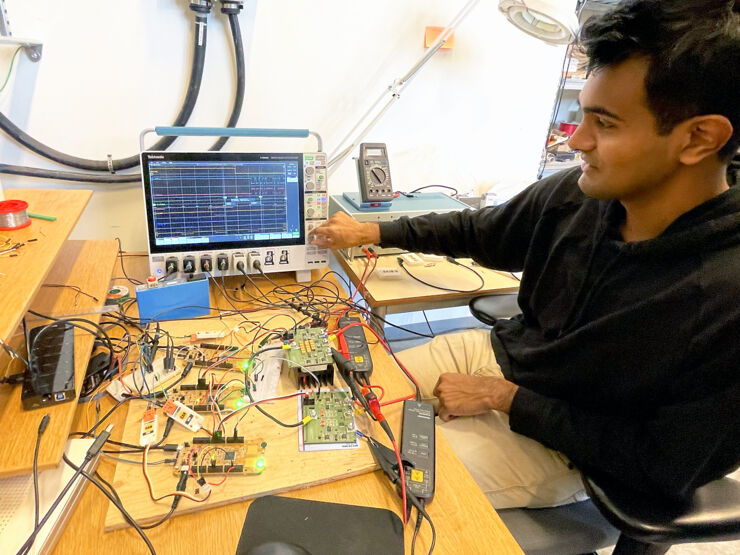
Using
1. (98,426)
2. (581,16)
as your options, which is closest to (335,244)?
(98,426)

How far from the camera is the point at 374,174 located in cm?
154

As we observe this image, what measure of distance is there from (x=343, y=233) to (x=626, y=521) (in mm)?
974

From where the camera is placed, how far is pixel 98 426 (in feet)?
A: 2.79

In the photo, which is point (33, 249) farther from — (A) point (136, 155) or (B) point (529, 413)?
(B) point (529, 413)

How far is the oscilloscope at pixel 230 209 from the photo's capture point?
1211 millimetres

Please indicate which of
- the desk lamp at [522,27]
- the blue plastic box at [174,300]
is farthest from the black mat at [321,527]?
the desk lamp at [522,27]

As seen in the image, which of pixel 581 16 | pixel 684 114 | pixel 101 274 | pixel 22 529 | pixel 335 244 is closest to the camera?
pixel 22 529

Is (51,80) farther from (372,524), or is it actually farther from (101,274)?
(372,524)

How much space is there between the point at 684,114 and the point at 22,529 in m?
1.29

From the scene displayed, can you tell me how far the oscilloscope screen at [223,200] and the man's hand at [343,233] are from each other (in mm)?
63

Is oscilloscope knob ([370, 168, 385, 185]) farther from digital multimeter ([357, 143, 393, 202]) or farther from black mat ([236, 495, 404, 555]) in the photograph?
black mat ([236, 495, 404, 555])

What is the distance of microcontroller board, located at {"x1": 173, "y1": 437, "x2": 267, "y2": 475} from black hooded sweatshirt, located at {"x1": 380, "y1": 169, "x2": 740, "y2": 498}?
1.92 feet

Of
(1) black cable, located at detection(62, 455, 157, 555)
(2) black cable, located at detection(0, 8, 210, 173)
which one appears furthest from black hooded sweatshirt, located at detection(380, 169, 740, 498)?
(2) black cable, located at detection(0, 8, 210, 173)

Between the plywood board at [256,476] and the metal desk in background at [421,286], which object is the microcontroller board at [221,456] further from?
the metal desk in background at [421,286]
